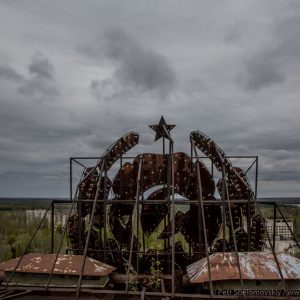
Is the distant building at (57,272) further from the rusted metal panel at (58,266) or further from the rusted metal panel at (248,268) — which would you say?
the rusted metal panel at (248,268)

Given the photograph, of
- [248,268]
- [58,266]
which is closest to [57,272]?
[58,266]

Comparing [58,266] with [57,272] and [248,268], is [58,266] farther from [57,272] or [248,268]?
[248,268]

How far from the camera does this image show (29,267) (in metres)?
10.7

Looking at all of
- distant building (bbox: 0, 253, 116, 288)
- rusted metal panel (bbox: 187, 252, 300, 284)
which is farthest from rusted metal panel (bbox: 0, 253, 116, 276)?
rusted metal panel (bbox: 187, 252, 300, 284)

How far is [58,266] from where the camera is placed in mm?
10602

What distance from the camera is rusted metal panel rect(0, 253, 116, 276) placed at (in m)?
10.5

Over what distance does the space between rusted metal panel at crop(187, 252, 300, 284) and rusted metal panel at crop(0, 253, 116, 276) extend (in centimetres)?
230

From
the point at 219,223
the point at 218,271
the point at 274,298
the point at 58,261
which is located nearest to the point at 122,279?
the point at 58,261

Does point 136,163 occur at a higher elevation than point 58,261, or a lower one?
higher

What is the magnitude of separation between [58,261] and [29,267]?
706mm

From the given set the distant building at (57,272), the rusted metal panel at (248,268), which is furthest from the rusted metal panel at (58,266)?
the rusted metal panel at (248,268)

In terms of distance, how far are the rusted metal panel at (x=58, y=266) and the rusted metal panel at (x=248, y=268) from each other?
2297 millimetres

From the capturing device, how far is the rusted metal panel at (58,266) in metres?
10.5

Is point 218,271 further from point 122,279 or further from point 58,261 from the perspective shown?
point 58,261
